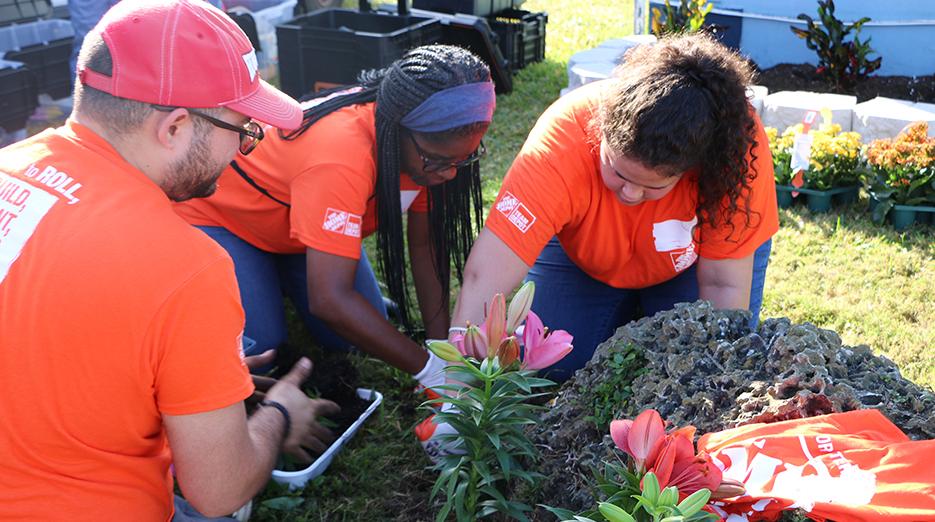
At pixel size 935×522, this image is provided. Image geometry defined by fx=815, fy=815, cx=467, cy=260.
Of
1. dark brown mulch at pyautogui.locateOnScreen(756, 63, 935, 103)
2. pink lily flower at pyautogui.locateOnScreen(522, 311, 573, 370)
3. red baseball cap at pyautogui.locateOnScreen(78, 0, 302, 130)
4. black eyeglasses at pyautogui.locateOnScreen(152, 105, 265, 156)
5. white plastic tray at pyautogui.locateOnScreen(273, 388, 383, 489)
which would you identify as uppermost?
red baseball cap at pyautogui.locateOnScreen(78, 0, 302, 130)

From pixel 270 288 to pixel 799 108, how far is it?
11.6 feet

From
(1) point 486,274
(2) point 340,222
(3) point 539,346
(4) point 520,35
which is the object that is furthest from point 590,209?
(4) point 520,35

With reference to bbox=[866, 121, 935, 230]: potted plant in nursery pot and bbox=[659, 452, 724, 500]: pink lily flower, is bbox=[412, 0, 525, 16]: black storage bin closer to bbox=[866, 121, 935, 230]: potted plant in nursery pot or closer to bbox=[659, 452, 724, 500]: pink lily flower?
bbox=[866, 121, 935, 230]: potted plant in nursery pot

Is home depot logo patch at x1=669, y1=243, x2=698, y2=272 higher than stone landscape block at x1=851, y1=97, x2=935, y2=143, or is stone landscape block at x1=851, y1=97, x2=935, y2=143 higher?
stone landscape block at x1=851, y1=97, x2=935, y2=143

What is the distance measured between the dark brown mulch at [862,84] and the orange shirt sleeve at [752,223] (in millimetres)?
3845

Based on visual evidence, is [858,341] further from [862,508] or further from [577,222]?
[862,508]

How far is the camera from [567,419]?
1981 millimetres

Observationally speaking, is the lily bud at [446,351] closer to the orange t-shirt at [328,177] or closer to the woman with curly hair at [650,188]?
the woman with curly hair at [650,188]

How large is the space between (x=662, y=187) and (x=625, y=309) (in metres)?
0.96

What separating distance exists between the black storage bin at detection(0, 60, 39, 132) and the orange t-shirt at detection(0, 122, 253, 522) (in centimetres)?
423

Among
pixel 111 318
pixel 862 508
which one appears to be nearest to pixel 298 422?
pixel 111 318

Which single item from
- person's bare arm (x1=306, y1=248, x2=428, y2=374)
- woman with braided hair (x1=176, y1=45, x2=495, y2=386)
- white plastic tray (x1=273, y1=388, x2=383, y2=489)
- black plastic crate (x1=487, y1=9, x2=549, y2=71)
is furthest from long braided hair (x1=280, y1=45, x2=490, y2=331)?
black plastic crate (x1=487, y1=9, x2=549, y2=71)

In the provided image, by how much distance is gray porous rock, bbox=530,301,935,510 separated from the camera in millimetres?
1661

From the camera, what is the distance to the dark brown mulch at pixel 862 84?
18.9 ft
